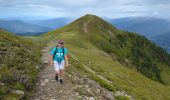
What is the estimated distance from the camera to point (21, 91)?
17500mm

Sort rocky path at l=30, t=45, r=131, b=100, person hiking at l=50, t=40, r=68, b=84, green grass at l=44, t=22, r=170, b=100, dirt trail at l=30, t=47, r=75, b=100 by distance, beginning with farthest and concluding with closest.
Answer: green grass at l=44, t=22, r=170, b=100
person hiking at l=50, t=40, r=68, b=84
rocky path at l=30, t=45, r=131, b=100
dirt trail at l=30, t=47, r=75, b=100

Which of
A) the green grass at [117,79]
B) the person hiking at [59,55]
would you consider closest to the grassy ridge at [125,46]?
the green grass at [117,79]

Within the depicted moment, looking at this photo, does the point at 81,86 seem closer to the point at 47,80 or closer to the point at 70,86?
the point at 70,86

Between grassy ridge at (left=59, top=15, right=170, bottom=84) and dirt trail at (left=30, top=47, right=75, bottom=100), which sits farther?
grassy ridge at (left=59, top=15, right=170, bottom=84)

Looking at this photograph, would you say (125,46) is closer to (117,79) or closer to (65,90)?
(117,79)

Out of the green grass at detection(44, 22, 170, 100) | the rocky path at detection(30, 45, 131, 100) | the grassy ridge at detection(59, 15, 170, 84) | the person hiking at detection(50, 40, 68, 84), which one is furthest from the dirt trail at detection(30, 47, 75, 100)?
the grassy ridge at detection(59, 15, 170, 84)

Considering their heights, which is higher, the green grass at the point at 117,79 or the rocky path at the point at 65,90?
the rocky path at the point at 65,90

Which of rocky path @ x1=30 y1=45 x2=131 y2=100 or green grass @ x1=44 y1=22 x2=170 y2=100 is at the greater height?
rocky path @ x1=30 y1=45 x2=131 y2=100

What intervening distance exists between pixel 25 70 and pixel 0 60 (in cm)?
300

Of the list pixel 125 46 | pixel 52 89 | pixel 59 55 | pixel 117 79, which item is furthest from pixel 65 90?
pixel 125 46

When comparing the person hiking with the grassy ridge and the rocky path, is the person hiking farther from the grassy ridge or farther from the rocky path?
the grassy ridge

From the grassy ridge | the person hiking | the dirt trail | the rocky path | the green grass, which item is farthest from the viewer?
the grassy ridge

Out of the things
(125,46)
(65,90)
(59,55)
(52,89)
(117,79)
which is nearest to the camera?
(65,90)

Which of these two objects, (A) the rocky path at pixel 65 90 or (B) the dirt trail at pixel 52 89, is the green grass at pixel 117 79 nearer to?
(A) the rocky path at pixel 65 90
